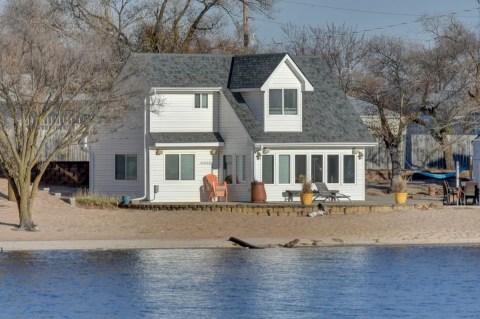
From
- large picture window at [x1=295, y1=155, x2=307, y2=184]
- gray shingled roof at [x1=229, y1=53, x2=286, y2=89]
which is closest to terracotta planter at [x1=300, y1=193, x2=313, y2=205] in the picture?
large picture window at [x1=295, y1=155, x2=307, y2=184]

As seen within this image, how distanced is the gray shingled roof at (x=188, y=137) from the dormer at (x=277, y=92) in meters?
2.17

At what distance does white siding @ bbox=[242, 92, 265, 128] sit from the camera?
5594cm

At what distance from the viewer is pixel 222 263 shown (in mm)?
39250

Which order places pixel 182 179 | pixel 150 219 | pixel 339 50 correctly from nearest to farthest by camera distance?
pixel 150 219, pixel 182 179, pixel 339 50

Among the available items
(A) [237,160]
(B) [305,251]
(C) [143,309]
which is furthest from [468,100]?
(C) [143,309]

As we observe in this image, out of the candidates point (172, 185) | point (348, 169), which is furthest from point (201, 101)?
point (348, 169)

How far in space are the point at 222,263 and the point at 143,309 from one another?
27.0 ft

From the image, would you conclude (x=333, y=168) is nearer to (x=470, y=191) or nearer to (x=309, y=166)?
(x=309, y=166)

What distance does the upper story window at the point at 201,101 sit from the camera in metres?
56.5

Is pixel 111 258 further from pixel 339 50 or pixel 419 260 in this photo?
pixel 339 50

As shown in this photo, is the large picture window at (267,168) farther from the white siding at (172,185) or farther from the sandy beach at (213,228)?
the sandy beach at (213,228)

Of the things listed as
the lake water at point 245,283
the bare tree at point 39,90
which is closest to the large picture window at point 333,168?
the lake water at point 245,283

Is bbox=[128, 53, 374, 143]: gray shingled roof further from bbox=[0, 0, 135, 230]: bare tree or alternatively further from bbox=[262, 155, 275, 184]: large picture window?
bbox=[0, 0, 135, 230]: bare tree

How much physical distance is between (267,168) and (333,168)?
120 inches
